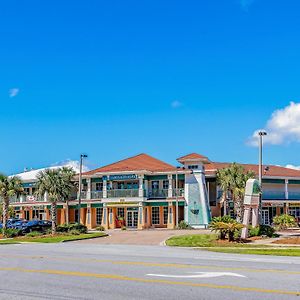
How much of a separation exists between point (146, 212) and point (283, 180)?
17.5 meters

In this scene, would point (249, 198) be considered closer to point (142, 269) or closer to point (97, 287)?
point (142, 269)

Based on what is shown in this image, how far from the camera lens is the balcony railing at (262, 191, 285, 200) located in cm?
6050

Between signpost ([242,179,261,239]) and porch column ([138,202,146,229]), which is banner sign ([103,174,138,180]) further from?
signpost ([242,179,261,239])

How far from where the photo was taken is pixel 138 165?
2324 inches

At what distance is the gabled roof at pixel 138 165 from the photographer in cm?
5719

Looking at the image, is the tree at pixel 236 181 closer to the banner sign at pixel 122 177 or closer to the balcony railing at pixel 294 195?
the banner sign at pixel 122 177

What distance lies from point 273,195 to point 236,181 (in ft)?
36.3

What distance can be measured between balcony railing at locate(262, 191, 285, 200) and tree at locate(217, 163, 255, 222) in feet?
27.4

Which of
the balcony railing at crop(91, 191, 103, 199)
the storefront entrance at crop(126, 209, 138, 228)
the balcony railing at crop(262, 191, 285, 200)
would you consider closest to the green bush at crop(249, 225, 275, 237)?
the storefront entrance at crop(126, 209, 138, 228)

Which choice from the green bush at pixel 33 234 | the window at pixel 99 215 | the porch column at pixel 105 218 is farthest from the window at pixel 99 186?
the green bush at pixel 33 234

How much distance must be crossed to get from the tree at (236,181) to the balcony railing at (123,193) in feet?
30.9

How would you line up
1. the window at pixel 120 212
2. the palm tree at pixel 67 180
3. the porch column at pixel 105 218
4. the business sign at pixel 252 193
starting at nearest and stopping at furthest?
1. the business sign at pixel 252 193
2. the palm tree at pixel 67 180
3. the porch column at pixel 105 218
4. the window at pixel 120 212

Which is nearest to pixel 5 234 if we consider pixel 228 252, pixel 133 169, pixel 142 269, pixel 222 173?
pixel 133 169

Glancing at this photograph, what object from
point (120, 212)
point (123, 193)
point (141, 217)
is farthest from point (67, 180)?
point (120, 212)
